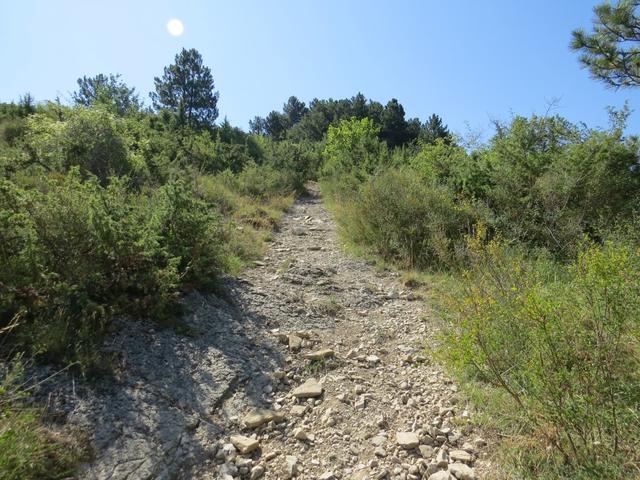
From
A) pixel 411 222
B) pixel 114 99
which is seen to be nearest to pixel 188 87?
pixel 114 99

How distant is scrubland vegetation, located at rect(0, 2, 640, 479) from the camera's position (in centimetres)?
214

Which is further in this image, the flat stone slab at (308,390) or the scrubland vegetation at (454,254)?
the flat stone slab at (308,390)

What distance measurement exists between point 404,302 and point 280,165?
1264cm

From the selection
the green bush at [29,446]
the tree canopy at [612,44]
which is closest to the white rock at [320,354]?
the green bush at [29,446]

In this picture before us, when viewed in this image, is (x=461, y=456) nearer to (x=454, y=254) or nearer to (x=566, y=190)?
(x=454, y=254)

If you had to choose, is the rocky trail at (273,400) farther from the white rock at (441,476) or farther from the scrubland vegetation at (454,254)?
the scrubland vegetation at (454,254)

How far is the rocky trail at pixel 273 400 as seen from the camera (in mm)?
2457

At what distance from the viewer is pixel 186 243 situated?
4.59m

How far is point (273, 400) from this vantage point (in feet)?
10.4

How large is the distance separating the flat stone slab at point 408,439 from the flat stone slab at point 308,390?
2.55 ft

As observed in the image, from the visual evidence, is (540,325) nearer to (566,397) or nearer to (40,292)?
(566,397)

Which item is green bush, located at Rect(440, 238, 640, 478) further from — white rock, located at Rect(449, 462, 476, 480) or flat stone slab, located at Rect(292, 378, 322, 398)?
flat stone slab, located at Rect(292, 378, 322, 398)

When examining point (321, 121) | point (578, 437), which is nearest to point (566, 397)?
point (578, 437)

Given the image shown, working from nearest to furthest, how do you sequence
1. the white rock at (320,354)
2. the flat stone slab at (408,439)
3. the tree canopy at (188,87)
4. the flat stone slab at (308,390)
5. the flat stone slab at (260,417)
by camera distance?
the flat stone slab at (408,439), the flat stone slab at (260,417), the flat stone slab at (308,390), the white rock at (320,354), the tree canopy at (188,87)
